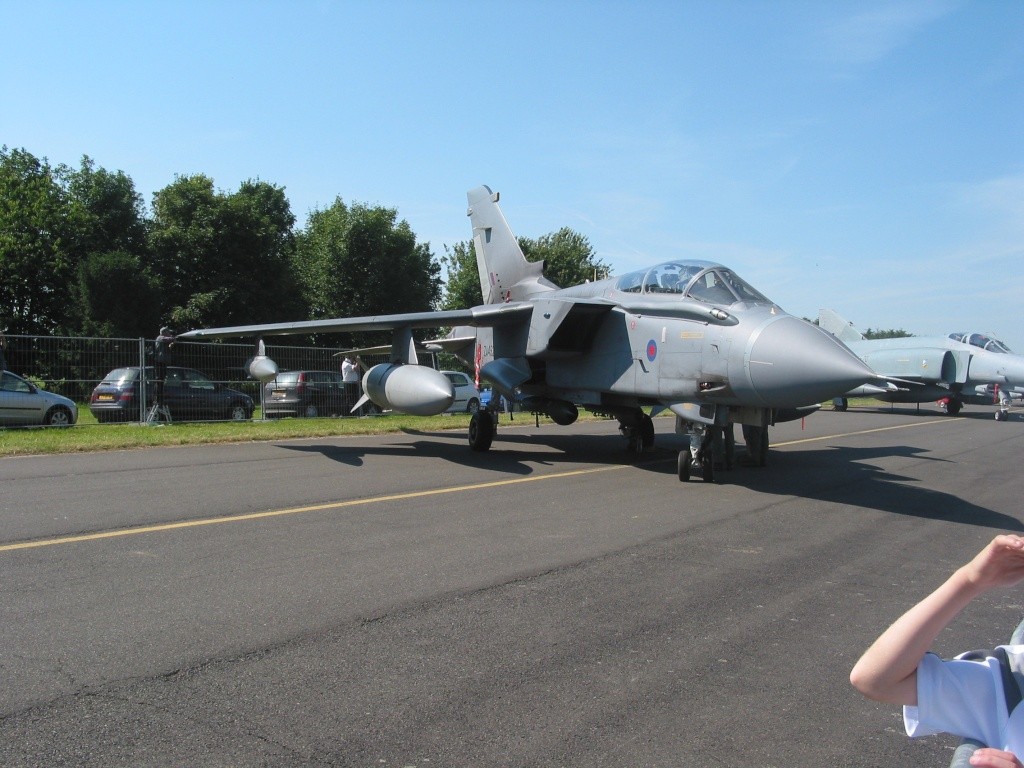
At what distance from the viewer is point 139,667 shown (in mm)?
3543

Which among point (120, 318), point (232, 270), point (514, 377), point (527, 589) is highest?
point (232, 270)

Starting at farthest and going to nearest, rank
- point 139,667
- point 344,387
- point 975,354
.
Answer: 1. point 975,354
2. point 344,387
3. point 139,667

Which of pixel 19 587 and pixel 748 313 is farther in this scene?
pixel 748 313

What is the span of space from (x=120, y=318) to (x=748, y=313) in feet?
120

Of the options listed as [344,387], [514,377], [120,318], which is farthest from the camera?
[120,318]

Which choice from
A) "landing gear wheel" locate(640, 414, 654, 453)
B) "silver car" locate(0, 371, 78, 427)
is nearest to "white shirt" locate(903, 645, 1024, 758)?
"landing gear wheel" locate(640, 414, 654, 453)

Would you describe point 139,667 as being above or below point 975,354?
below

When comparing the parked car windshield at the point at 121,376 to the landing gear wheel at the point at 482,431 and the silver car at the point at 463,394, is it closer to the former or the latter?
the landing gear wheel at the point at 482,431

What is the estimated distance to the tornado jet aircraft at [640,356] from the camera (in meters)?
8.38

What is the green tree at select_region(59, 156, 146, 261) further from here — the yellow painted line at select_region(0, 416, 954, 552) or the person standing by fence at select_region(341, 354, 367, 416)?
the yellow painted line at select_region(0, 416, 954, 552)

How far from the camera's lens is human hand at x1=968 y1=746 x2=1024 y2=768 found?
5.18 feet

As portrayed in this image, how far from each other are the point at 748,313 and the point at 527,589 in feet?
17.6

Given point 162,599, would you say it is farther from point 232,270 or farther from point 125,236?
point 125,236

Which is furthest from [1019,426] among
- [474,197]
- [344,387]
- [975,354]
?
[344,387]
